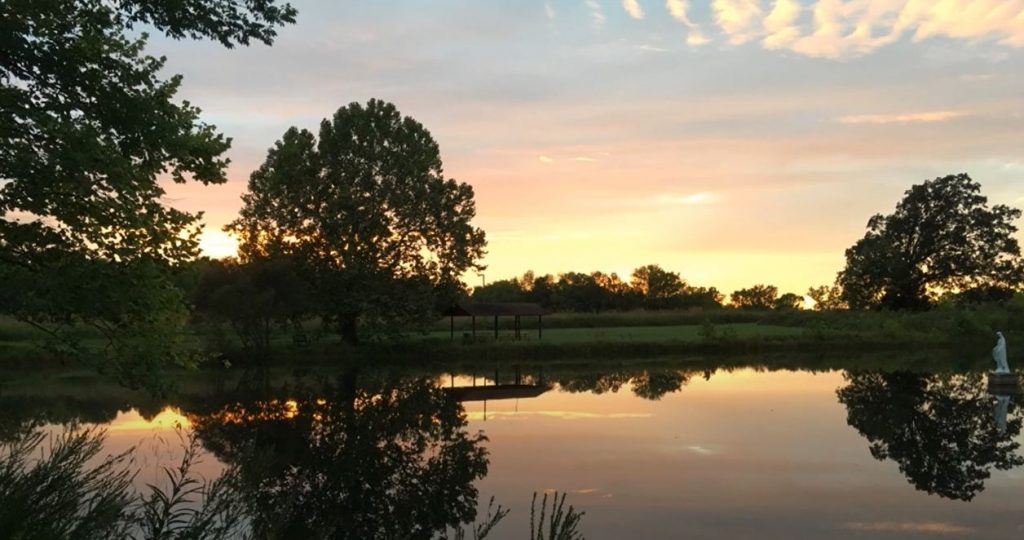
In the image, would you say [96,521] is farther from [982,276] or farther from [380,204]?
[982,276]

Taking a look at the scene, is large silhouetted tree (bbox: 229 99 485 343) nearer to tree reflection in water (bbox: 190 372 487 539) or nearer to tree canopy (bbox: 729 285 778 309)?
tree reflection in water (bbox: 190 372 487 539)

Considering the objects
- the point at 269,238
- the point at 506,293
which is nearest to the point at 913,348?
the point at 269,238

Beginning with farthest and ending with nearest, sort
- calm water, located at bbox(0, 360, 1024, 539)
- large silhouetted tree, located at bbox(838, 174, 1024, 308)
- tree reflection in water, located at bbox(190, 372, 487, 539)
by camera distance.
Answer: large silhouetted tree, located at bbox(838, 174, 1024, 308), calm water, located at bbox(0, 360, 1024, 539), tree reflection in water, located at bbox(190, 372, 487, 539)

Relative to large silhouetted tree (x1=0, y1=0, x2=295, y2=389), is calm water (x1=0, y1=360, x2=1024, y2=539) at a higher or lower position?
lower

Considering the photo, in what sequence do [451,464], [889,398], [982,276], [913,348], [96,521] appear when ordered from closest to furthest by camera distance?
[96,521]
[451,464]
[889,398]
[913,348]
[982,276]

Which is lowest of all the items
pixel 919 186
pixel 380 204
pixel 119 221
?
pixel 119 221

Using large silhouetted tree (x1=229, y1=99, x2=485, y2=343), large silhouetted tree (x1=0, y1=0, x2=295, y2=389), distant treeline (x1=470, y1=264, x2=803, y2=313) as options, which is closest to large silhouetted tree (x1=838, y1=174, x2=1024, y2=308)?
distant treeline (x1=470, y1=264, x2=803, y2=313)

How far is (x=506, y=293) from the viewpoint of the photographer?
115 m

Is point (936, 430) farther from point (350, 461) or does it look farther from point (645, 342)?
point (645, 342)

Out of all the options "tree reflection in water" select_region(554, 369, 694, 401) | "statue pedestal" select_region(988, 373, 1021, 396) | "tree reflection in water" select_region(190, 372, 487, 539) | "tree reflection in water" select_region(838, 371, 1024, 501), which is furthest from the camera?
"tree reflection in water" select_region(554, 369, 694, 401)

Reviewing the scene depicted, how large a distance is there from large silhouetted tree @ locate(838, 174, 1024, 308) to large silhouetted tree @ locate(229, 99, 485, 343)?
38.3 m

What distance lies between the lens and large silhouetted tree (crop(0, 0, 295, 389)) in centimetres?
734

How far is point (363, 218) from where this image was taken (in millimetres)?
40719

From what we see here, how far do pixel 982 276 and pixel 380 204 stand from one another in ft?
165
